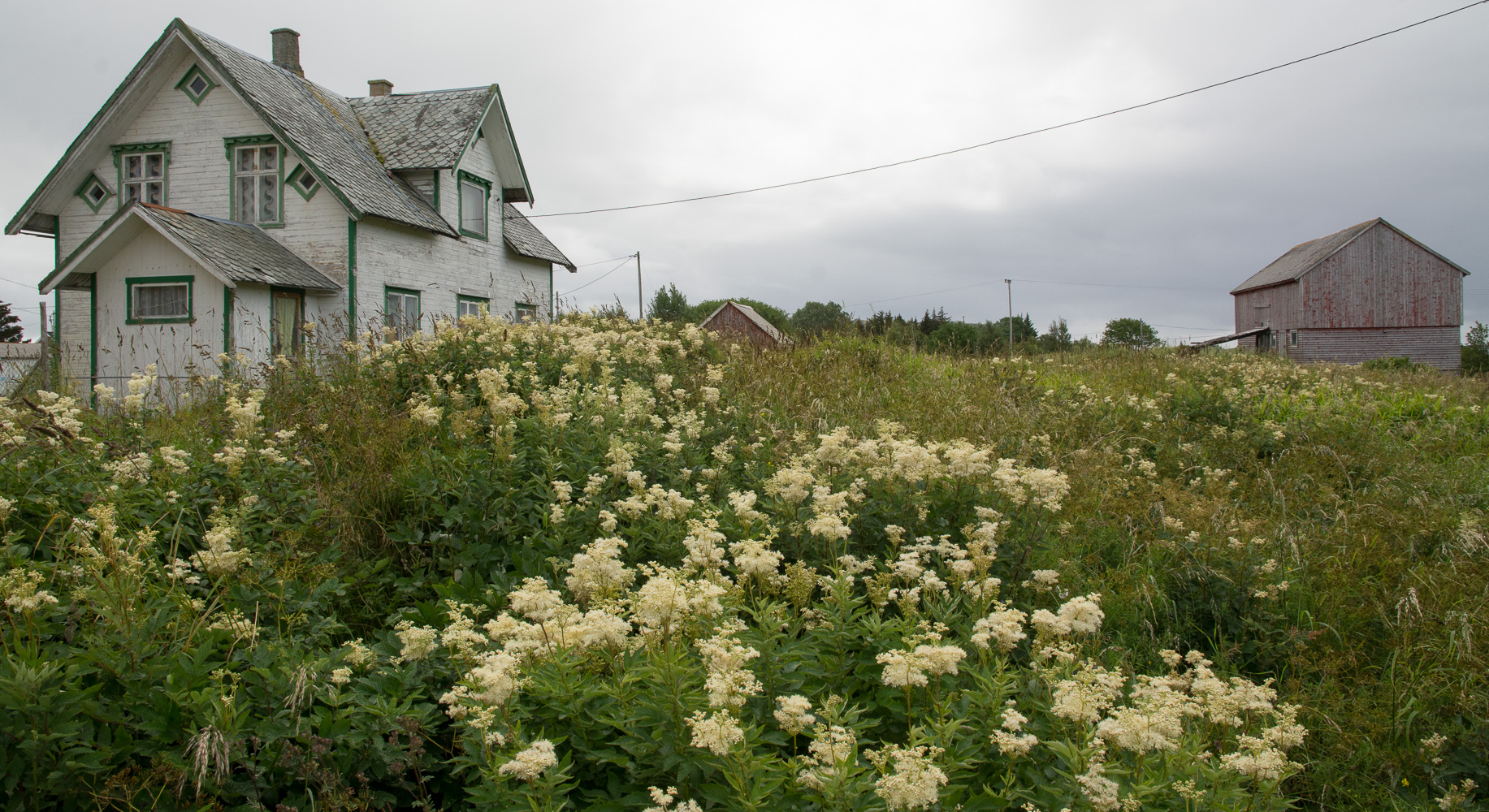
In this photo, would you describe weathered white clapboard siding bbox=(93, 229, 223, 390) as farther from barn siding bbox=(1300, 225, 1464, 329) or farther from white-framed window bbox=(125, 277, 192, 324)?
barn siding bbox=(1300, 225, 1464, 329)

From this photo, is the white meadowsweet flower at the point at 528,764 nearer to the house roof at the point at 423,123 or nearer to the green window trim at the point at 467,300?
the green window trim at the point at 467,300

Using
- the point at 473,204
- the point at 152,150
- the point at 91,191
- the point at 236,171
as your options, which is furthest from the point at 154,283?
the point at 473,204

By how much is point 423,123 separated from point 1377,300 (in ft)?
155

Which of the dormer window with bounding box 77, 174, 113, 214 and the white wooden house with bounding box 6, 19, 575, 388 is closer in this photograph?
the white wooden house with bounding box 6, 19, 575, 388

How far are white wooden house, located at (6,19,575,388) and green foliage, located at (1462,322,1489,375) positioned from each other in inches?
1924

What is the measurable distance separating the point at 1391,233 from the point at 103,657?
178 ft

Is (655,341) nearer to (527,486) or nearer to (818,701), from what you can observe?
(527,486)

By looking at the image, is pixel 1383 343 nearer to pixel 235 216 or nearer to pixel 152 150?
pixel 235 216

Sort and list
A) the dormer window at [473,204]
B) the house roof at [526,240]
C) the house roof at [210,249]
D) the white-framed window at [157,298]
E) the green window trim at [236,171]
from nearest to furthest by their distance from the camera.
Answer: the house roof at [210,249], the white-framed window at [157,298], the green window trim at [236,171], the dormer window at [473,204], the house roof at [526,240]

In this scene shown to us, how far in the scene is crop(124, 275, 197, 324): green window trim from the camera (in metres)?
14.6

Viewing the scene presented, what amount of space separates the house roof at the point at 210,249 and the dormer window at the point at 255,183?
1.84 ft

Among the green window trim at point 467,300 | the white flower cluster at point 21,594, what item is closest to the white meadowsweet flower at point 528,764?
the white flower cluster at point 21,594

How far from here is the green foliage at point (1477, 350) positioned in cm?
3947

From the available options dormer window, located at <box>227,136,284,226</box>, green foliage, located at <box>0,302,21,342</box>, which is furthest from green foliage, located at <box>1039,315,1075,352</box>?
green foliage, located at <box>0,302,21,342</box>
